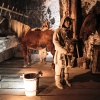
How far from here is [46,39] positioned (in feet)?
28.6

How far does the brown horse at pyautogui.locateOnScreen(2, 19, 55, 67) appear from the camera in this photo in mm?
8727

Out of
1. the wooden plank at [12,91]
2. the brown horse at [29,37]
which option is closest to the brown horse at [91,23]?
the brown horse at [29,37]

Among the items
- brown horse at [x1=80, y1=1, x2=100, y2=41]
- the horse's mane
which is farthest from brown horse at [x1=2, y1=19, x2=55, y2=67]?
brown horse at [x1=80, y1=1, x2=100, y2=41]

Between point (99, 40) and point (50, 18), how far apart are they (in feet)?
17.7

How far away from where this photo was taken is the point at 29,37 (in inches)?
364

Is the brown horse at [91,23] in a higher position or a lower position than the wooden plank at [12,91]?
higher

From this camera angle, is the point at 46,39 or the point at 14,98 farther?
the point at 46,39

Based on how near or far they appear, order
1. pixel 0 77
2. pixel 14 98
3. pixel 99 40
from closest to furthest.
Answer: pixel 14 98, pixel 0 77, pixel 99 40

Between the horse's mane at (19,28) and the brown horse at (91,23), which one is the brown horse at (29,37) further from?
the brown horse at (91,23)

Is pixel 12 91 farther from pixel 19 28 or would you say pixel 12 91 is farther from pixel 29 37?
pixel 19 28

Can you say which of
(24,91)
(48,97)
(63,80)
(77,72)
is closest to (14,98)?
→ (24,91)

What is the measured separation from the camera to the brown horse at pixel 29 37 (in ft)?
28.6

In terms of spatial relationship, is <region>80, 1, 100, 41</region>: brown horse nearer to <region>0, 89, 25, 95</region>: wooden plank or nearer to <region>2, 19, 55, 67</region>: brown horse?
<region>2, 19, 55, 67</region>: brown horse

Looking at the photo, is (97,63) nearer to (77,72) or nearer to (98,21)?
(77,72)
